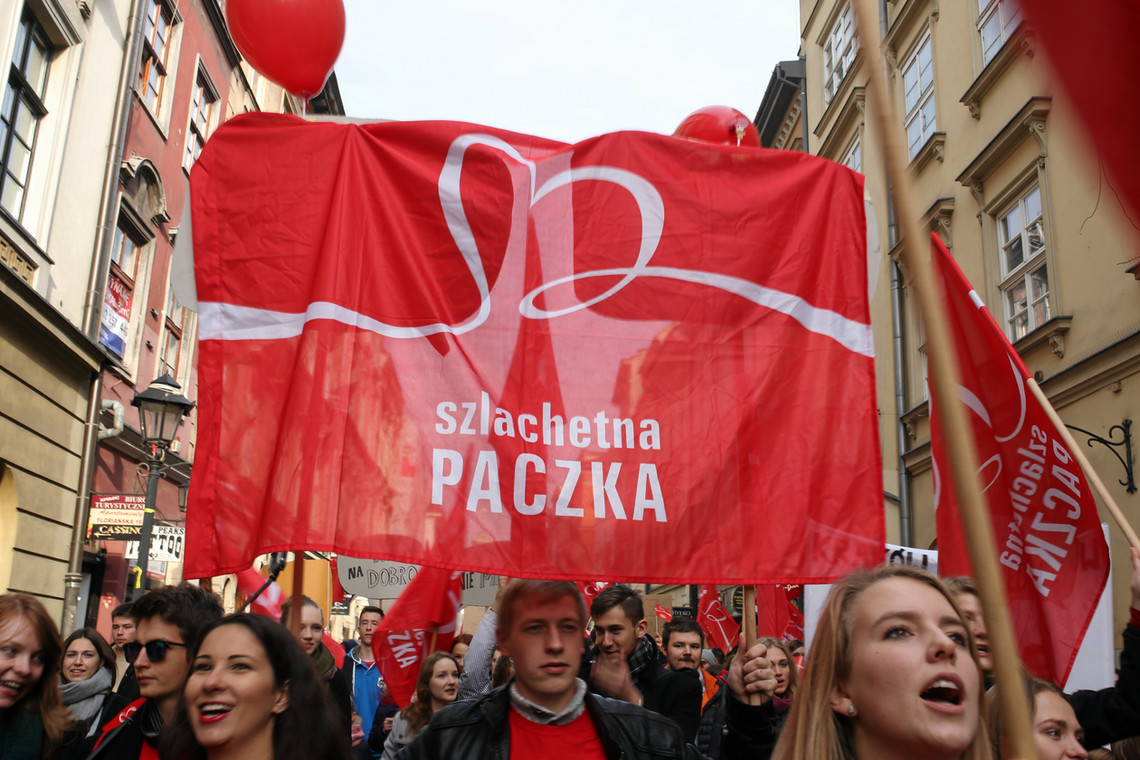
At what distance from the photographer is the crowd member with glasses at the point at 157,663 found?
10.8 feet

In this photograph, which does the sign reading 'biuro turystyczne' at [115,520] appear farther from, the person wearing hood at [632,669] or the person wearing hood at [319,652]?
the person wearing hood at [632,669]

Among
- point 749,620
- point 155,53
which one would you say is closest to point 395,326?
point 749,620

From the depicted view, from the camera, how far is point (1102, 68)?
1060 millimetres

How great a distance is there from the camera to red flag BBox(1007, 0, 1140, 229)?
1053mm

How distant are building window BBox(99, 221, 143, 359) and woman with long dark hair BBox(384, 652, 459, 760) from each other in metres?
10.9

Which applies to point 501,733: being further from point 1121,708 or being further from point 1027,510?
point 1027,510

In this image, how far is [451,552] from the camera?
3.56m

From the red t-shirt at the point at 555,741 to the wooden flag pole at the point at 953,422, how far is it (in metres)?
1.86

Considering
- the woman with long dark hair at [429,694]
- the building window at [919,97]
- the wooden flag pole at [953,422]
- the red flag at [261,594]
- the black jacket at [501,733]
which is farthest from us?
the building window at [919,97]

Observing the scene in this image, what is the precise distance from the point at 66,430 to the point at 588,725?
11929 mm

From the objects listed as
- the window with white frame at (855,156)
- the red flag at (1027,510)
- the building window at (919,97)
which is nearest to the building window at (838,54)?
the window with white frame at (855,156)

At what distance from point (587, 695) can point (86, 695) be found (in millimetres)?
2942

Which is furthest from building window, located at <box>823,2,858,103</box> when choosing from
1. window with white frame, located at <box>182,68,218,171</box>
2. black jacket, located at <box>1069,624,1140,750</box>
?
black jacket, located at <box>1069,624,1140,750</box>

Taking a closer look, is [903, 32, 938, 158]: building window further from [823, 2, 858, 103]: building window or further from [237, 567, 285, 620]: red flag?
[237, 567, 285, 620]: red flag
